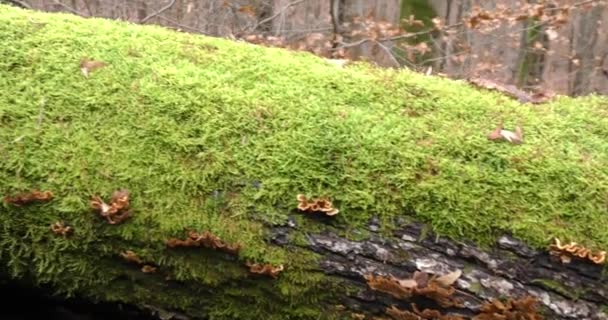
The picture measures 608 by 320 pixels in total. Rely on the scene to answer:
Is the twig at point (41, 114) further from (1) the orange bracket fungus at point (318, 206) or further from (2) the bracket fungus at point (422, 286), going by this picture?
(2) the bracket fungus at point (422, 286)

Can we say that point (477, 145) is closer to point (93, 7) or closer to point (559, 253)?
point (559, 253)

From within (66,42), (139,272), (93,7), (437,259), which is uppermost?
(93,7)

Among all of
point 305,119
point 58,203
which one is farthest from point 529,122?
point 58,203

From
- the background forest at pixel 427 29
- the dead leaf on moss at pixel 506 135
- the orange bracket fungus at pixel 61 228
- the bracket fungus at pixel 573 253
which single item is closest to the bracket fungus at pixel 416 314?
the bracket fungus at pixel 573 253

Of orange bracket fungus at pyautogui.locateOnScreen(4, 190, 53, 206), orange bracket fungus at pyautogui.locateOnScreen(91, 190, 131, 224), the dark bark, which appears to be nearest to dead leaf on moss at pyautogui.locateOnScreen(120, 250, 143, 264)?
orange bracket fungus at pyautogui.locateOnScreen(91, 190, 131, 224)

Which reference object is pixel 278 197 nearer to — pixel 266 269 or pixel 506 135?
pixel 266 269

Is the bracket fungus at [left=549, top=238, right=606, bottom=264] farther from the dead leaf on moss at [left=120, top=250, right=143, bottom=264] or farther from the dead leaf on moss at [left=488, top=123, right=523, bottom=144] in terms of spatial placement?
the dead leaf on moss at [left=120, top=250, right=143, bottom=264]

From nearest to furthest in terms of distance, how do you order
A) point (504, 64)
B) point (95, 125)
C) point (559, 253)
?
1. point (559, 253)
2. point (95, 125)
3. point (504, 64)
